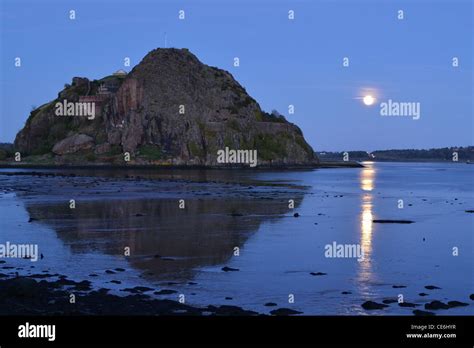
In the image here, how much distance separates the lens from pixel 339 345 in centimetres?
1366

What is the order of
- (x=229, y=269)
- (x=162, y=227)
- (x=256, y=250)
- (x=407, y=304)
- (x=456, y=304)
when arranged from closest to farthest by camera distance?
(x=407, y=304) → (x=456, y=304) → (x=229, y=269) → (x=256, y=250) → (x=162, y=227)

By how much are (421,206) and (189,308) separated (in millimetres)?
49108

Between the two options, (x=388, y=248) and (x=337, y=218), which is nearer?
(x=388, y=248)

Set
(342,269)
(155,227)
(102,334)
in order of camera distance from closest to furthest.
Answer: (102,334), (342,269), (155,227)

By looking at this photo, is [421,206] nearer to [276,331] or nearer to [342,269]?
[342,269]

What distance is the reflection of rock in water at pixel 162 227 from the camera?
2988cm

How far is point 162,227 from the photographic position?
136 ft

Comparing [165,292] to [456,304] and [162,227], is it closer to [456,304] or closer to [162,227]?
[456,304]

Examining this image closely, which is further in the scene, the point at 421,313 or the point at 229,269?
the point at 229,269

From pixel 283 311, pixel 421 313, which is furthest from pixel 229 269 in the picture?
pixel 421 313

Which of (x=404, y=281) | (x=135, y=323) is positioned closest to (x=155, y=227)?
(x=404, y=281)

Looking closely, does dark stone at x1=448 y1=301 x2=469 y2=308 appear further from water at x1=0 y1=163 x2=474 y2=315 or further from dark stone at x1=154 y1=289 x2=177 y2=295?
dark stone at x1=154 y1=289 x2=177 y2=295

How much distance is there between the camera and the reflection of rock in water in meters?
29.9

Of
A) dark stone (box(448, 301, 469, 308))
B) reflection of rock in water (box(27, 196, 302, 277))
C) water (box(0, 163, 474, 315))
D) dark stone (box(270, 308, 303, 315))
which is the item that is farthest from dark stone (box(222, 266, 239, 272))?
dark stone (box(448, 301, 469, 308))
